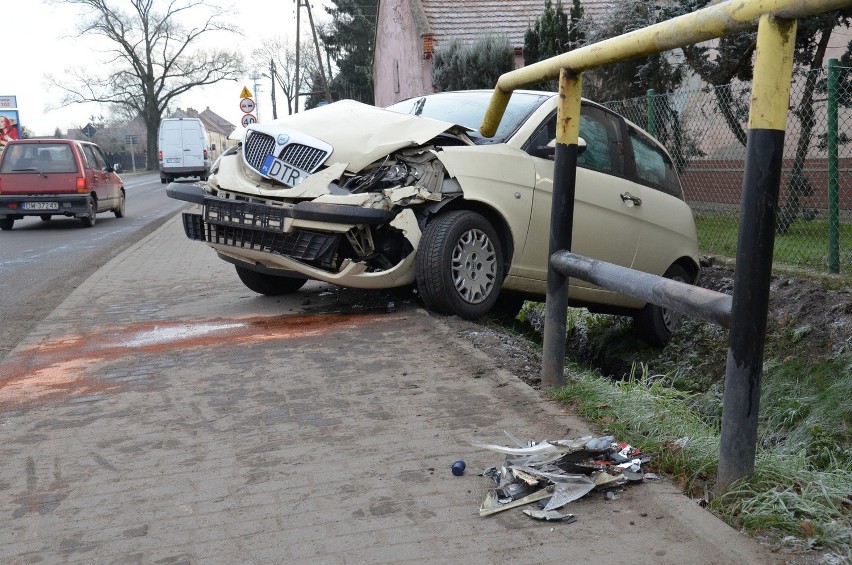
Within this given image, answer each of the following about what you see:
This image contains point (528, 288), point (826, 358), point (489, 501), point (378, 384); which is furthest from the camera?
point (528, 288)

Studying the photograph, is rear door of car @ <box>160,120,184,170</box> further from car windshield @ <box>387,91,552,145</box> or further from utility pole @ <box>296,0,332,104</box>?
car windshield @ <box>387,91,552,145</box>

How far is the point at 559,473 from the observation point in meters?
3.28

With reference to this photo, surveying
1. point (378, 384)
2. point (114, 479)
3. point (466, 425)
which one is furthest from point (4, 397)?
point (466, 425)

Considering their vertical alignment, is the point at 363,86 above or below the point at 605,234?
above

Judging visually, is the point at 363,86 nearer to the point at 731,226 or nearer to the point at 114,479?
the point at 731,226

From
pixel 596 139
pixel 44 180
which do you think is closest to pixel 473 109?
pixel 596 139

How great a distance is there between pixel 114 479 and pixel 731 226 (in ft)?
24.8

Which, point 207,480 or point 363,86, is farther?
point 363,86

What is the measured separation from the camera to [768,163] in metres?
2.91

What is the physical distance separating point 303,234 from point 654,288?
3254mm

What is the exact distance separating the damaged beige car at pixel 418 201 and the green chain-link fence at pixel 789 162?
1375 mm

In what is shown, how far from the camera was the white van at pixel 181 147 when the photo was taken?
43188 millimetres

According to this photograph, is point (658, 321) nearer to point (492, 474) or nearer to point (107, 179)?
point (492, 474)

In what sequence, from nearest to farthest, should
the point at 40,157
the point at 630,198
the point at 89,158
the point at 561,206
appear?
the point at 561,206
the point at 630,198
the point at 40,157
the point at 89,158
